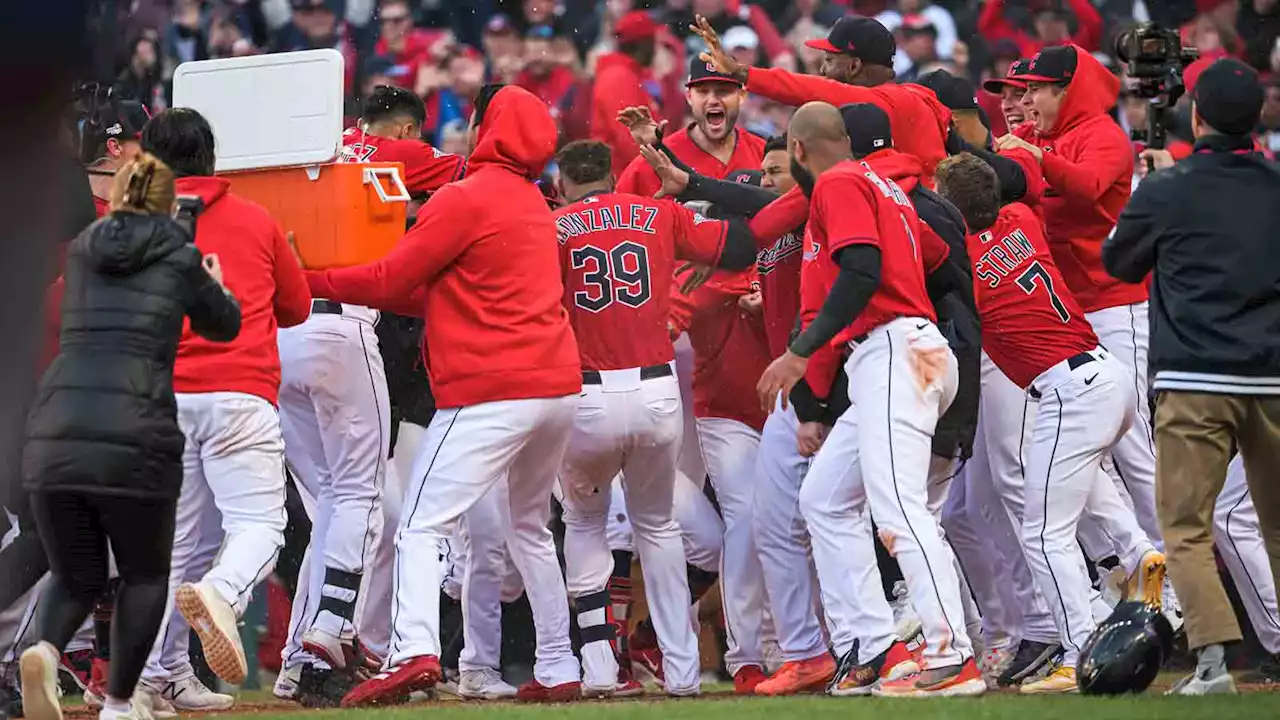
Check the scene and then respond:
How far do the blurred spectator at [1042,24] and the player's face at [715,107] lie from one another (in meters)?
5.45

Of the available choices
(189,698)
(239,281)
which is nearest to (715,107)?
(239,281)

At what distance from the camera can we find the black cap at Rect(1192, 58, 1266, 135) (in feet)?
24.3

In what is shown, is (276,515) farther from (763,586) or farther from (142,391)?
(763,586)

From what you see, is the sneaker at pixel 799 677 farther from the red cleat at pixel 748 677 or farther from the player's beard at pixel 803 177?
the player's beard at pixel 803 177

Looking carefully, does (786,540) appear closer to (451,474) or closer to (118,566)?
(451,474)

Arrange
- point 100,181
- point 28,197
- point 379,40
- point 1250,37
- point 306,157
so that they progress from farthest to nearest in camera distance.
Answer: point 379,40 → point 1250,37 → point 100,181 → point 306,157 → point 28,197

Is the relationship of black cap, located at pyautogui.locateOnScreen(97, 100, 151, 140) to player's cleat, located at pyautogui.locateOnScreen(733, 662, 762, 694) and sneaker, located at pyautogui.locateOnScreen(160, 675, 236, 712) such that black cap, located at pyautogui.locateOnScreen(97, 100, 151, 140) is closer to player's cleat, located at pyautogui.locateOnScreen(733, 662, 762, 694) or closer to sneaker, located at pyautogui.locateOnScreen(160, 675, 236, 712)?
sneaker, located at pyautogui.locateOnScreen(160, 675, 236, 712)

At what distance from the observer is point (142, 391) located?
21.1 ft

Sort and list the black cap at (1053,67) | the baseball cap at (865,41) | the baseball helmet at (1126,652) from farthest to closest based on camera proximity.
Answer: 1. the black cap at (1053,67)
2. the baseball cap at (865,41)
3. the baseball helmet at (1126,652)

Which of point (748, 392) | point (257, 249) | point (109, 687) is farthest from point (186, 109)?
point (748, 392)

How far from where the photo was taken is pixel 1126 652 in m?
7.23

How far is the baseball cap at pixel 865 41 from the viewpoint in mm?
9359

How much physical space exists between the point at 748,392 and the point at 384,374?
1671 millimetres

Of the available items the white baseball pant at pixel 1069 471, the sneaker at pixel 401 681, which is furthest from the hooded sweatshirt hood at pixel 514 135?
the white baseball pant at pixel 1069 471
